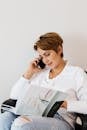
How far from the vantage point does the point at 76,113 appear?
1.69 metres

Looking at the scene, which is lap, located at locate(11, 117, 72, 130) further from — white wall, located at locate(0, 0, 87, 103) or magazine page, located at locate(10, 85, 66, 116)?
white wall, located at locate(0, 0, 87, 103)

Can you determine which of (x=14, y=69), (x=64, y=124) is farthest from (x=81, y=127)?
(x=14, y=69)

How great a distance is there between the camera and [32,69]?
2027mm

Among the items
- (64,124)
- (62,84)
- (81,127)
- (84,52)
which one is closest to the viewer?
(81,127)

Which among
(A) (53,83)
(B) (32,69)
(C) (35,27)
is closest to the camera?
(A) (53,83)

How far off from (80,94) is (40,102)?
31 cm

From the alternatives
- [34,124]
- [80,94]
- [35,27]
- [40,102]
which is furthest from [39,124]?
[35,27]

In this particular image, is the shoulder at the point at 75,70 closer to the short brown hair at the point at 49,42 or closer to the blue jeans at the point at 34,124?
the short brown hair at the point at 49,42

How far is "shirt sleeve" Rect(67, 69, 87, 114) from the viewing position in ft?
5.41

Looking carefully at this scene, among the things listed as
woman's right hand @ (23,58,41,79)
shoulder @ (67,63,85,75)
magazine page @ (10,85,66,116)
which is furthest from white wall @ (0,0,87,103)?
magazine page @ (10,85,66,116)

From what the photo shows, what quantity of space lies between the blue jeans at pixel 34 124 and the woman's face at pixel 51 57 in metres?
0.43

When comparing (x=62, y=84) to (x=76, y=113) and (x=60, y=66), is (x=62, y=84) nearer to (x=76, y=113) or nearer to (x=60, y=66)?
(x=60, y=66)

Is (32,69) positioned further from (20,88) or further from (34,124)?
(34,124)

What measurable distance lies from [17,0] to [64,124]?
3.43 feet
